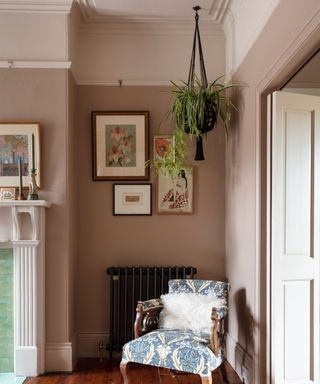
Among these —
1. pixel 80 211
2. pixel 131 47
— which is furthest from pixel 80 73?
pixel 80 211

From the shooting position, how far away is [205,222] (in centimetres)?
412

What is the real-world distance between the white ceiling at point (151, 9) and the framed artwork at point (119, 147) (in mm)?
837

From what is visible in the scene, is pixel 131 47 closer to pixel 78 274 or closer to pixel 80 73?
pixel 80 73

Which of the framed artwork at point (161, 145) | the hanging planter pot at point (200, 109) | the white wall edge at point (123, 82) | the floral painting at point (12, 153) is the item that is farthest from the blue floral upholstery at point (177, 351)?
the white wall edge at point (123, 82)

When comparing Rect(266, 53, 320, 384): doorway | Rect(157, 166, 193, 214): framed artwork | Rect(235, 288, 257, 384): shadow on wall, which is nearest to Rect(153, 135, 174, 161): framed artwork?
Rect(157, 166, 193, 214): framed artwork

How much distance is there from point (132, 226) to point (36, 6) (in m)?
1.98

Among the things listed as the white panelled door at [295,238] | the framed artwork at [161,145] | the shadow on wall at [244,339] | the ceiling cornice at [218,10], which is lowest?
the shadow on wall at [244,339]

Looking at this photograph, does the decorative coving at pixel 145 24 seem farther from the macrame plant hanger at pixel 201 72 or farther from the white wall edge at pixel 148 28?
the macrame plant hanger at pixel 201 72

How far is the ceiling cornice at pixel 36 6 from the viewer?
363 cm

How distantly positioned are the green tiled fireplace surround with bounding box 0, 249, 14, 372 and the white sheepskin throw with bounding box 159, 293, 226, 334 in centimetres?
121

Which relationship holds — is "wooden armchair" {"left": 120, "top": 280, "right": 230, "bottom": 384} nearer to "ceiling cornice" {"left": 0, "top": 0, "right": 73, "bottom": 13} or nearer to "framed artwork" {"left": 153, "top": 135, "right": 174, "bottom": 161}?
"framed artwork" {"left": 153, "top": 135, "right": 174, "bottom": 161}

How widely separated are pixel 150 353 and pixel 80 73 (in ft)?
8.18

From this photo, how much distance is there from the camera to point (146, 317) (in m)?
3.31

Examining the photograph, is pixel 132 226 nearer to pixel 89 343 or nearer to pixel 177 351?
pixel 89 343
